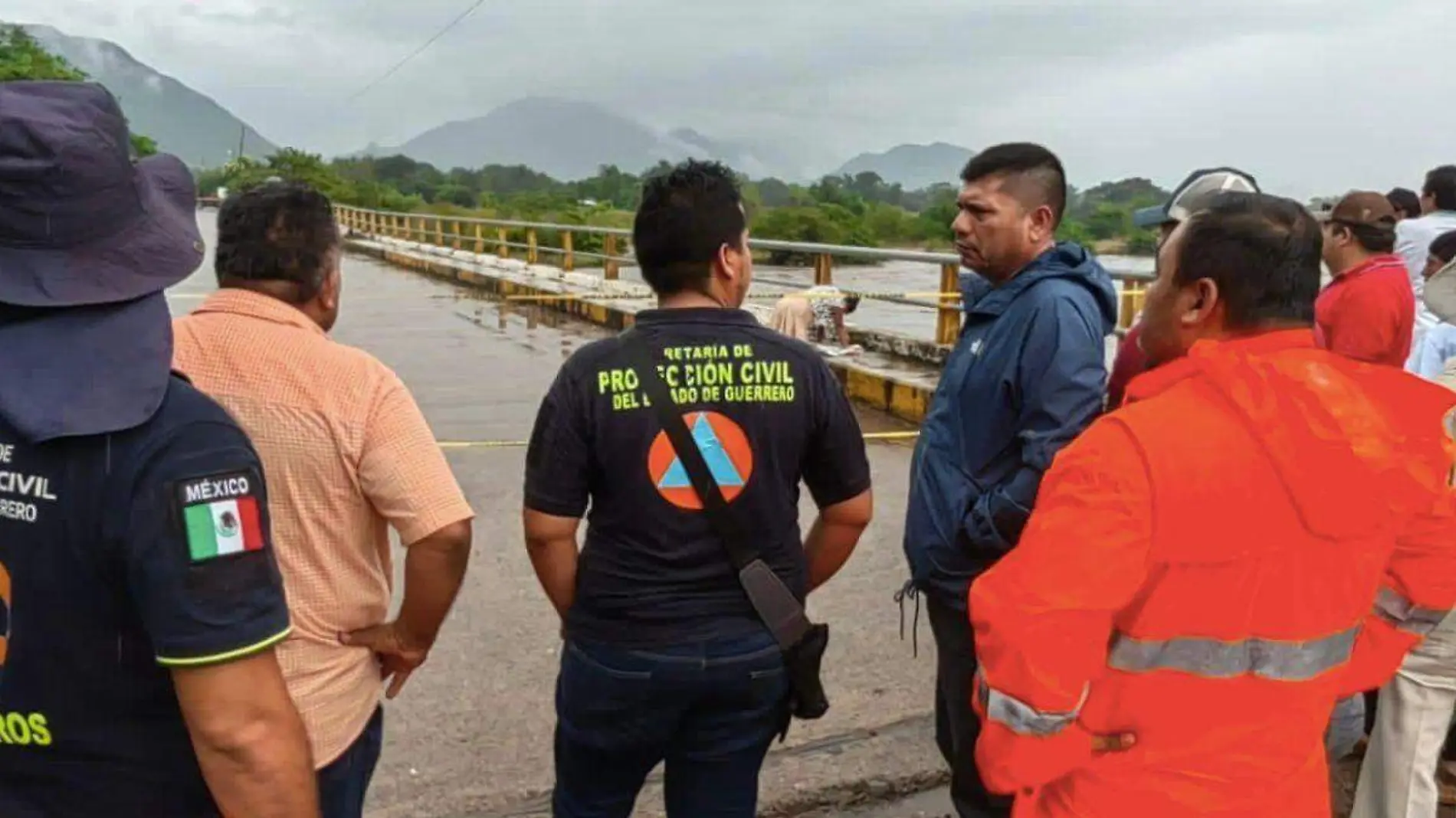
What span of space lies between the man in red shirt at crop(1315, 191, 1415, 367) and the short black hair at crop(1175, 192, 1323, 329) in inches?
70.1

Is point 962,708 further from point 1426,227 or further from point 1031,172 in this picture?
point 1426,227

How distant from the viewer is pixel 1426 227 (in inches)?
187

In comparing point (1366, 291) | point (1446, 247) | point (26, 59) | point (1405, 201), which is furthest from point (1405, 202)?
point (26, 59)

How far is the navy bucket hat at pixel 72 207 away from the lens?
1.11 metres

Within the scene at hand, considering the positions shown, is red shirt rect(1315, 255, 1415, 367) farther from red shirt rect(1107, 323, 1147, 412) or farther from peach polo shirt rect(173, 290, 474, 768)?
peach polo shirt rect(173, 290, 474, 768)

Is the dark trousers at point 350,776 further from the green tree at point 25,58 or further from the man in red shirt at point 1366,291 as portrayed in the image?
the green tree at point 25,58

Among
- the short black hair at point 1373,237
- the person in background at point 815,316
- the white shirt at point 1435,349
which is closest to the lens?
the short black hair at point 1373,237

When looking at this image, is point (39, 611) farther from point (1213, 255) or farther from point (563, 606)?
point (1213, 255)

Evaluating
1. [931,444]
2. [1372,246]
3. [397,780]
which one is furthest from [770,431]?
[1372,246]

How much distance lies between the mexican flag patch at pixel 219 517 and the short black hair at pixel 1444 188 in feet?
19.0

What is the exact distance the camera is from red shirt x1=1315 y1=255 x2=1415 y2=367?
317 cm

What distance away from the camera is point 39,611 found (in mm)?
1167

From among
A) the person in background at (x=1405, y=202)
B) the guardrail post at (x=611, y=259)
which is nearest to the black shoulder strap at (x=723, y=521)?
the person in background at (x=1405, y=202)

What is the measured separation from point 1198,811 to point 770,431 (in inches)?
38.4
